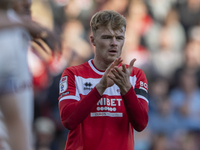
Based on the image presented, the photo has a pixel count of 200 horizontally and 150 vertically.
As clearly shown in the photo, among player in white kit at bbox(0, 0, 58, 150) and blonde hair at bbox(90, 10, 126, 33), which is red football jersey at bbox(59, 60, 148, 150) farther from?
player in white kit at bbox(0, 0, 58, 150)

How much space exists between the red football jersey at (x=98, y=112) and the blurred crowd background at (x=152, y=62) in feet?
7.37

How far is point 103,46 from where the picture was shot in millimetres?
3762

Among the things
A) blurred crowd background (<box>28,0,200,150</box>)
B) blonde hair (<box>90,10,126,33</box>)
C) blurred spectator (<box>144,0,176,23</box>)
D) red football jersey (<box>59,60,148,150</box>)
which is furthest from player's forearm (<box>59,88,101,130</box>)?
blurred spectator (<box>144,0,176,23</box>)

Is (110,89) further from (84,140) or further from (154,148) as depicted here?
(154,148)

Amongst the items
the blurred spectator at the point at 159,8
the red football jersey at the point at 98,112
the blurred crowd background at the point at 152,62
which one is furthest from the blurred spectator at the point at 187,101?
the red football jersey at the point at 98,112

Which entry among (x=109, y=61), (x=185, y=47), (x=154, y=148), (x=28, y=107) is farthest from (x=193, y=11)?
(x=28, y=107)

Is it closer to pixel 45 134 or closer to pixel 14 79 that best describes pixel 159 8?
pixel 45 134

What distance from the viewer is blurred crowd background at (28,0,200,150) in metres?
7.77

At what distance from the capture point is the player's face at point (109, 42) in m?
3.70

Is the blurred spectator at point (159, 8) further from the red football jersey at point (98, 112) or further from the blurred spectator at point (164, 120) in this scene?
the red football jersey at point (98, 112)

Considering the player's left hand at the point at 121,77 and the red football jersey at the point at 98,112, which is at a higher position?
the player's left hand at the point at 121,77

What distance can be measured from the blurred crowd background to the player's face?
2.23 meters

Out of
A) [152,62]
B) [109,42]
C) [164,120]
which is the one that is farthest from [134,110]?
[152,62]

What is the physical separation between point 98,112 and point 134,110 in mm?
394
